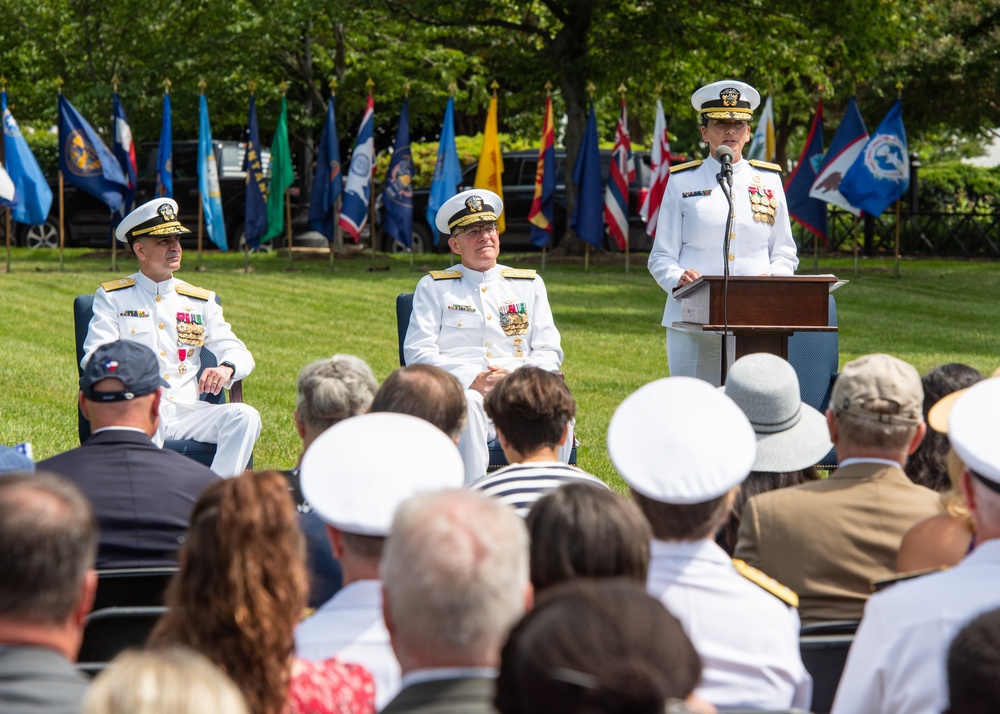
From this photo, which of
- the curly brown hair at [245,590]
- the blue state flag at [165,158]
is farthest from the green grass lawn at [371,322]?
the curly brown hair at [245,590]

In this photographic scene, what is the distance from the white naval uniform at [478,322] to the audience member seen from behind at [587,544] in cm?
394

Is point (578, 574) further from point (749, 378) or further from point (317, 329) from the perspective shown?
point (317, 329)

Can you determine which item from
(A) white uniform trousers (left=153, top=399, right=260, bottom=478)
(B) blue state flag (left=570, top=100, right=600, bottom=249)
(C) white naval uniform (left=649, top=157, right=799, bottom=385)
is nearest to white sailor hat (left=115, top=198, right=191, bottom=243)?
(A) white uniform trousers (left=153, top=399, right=260, bottom=478)

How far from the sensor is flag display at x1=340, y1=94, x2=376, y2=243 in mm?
17812

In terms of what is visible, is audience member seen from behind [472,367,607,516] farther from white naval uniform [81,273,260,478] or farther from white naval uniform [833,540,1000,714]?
white naval uniform [81,273,260,478]

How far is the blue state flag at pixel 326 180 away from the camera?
18312 millimetres

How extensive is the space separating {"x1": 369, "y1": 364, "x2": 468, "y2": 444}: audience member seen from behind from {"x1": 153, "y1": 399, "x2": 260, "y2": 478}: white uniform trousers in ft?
6.40

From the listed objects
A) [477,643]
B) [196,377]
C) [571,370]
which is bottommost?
[571,370]

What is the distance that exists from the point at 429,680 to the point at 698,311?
4.15 metres

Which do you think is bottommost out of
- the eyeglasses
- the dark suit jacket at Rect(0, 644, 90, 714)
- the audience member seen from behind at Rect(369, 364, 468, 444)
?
the dark suit jacket at Rect(0, 644, 90, 714)

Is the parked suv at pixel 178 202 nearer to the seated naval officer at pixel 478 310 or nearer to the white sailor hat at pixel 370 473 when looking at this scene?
the seated naval officer at pixel 478 310

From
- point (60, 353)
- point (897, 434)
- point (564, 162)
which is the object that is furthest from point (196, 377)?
point (564, 162)

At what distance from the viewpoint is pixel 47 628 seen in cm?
212

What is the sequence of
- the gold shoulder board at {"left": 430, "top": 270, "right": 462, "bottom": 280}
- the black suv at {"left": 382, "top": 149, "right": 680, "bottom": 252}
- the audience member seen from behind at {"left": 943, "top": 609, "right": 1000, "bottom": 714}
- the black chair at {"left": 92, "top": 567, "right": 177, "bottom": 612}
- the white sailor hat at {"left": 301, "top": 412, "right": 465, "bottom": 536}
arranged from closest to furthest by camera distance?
the audience member seen from behind at {"left": 943, "top": 609, "right": 1000, "bottom": 714}
the white sailor hat at {"left": 301, "top": 412, "right": 465, "bottom": 536}
the black chair at {"left": 92, "top": 567, "right": 177, "bottom": 612}
the gold shoulder board at {"left": 430, "top": 270, "right": 462, "bottom": 280}
the black suv at {"left": 382, "top": 149, "right": 680, "bottom": 252}
